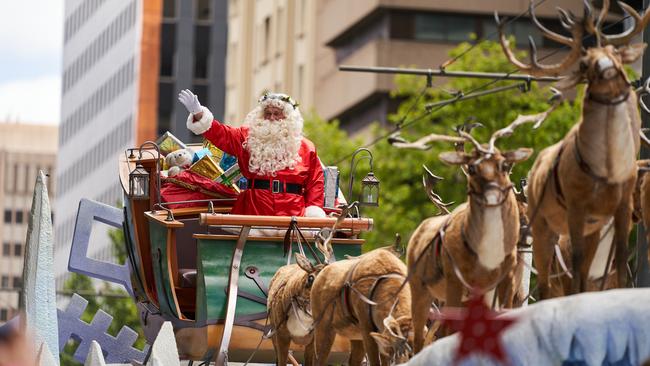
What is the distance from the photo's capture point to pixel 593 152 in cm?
1153

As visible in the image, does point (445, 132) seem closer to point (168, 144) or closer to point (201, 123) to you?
point (168, 144)

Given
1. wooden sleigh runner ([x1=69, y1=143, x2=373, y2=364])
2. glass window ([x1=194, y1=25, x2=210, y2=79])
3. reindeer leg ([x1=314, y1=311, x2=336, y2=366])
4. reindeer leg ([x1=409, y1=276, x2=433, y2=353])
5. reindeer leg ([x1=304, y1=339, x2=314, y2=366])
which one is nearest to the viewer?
reindeer leg ([x1=409, y1=276, x2=433, y2=353])

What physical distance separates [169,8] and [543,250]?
8299 cm

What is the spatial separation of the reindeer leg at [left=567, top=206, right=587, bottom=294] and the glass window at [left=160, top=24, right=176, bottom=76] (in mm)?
82197

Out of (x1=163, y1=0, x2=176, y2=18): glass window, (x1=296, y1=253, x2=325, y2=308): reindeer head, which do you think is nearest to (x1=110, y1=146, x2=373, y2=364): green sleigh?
(x1=296, y1=253, x2=325, y2=308): reindeer head

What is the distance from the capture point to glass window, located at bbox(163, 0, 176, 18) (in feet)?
309

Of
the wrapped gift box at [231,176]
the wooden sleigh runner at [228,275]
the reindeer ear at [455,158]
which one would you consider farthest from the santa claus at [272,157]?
the reindeer ear at [455,158]

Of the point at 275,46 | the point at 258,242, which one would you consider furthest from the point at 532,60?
the point at 275,46

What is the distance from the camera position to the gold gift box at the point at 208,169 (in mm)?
18281

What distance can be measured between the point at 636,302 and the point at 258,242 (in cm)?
645

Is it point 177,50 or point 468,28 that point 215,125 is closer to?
point 468,28

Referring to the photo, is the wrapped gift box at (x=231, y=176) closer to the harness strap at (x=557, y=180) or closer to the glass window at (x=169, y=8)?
the harness strap at (x=557, y=180)

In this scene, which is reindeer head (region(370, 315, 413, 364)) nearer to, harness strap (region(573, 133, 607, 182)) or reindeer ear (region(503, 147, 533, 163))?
reindeer ear (region(503, 147, 533, 163))

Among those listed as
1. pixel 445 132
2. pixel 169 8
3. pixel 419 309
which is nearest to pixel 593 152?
pixel 419 309
